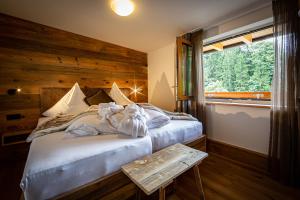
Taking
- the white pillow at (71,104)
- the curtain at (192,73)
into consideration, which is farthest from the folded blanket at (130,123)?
the curtain at (192,73)

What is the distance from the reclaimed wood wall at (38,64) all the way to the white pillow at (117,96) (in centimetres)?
16

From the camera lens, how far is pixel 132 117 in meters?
1.34

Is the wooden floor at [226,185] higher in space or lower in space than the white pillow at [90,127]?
lower

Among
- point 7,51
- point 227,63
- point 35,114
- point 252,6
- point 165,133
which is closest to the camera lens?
point 165,133

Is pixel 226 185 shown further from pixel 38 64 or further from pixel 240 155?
pixel 38 64

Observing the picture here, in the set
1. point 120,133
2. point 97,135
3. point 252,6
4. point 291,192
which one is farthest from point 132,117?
point 252,6

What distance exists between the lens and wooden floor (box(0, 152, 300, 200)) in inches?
54.2

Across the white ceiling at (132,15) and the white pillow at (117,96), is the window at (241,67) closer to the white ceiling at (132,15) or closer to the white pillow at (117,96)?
the white ceiling at (132,15)

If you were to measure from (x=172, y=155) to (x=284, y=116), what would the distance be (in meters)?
1.47

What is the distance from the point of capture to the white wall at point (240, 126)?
1.88 metres

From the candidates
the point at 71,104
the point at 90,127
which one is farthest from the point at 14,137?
the point at 90,127

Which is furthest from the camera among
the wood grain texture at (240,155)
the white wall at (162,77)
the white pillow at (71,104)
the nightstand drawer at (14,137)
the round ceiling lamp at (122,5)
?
the white wall at (162,77)

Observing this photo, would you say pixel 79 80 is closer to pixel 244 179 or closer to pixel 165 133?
pixel 165 133

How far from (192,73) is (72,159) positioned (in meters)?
2.28
